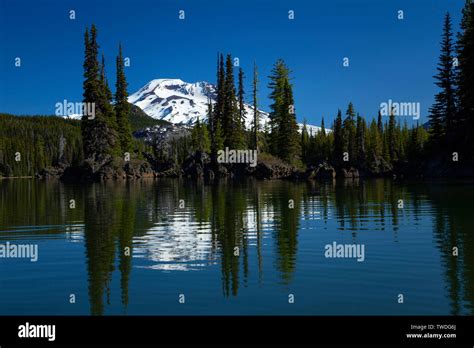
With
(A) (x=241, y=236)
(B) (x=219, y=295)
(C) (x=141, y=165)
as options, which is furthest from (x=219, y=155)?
(B) (x=219, y=295)

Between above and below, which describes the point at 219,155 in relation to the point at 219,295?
above

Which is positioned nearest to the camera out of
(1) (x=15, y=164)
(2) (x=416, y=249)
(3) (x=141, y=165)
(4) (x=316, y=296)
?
(4) (x=316, y=296)

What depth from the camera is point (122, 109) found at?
94.7 m

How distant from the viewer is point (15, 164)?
594 ft

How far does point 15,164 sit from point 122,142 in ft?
347
